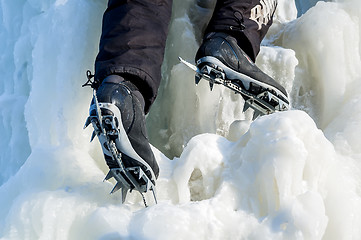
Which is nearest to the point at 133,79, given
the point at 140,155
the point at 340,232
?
the point at 140,155

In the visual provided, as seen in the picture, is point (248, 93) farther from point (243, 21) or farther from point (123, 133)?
point (123, 133)

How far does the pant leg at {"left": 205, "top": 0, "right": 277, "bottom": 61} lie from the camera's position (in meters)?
1.39

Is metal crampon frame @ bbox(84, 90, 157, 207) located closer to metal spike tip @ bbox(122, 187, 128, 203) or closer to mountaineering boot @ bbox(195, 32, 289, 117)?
metal spike tip @ bbox(122, 187, 128, 203)

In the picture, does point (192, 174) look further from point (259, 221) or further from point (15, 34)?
point (15, 34)

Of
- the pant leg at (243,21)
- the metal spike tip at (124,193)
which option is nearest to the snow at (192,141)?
the metal spike tip at (124,193)

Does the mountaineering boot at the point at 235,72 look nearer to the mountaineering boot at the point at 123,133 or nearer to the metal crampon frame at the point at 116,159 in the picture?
the mountaineering boot at the point at 123,133

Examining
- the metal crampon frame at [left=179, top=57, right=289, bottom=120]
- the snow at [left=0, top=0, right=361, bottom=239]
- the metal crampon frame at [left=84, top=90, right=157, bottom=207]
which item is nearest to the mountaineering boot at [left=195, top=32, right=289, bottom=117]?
the metal crampon frame at [left=179, top=57, right=289, bottom=120]

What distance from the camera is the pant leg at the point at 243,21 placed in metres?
1.39

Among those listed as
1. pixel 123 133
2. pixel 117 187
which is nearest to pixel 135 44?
pixel 123 133

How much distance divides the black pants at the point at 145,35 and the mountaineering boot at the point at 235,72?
0.07 metres

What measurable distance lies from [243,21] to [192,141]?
A: 0.45 metres

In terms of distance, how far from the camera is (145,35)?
122 centimetres

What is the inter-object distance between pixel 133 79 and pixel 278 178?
46cm

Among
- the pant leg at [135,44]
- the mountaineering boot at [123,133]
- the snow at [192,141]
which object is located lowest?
the snow at [192,141]
